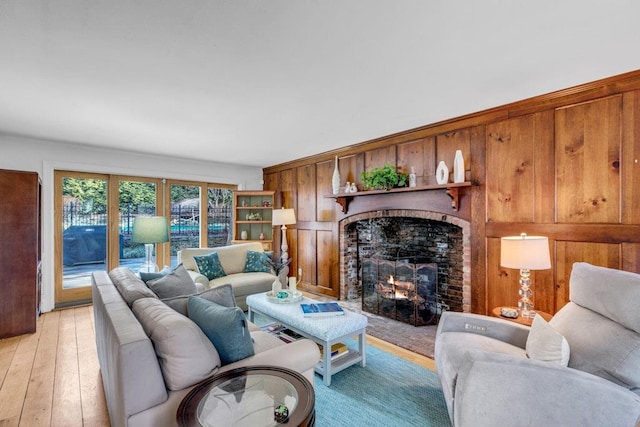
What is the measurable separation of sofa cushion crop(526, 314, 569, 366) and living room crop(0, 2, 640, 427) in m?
1.15

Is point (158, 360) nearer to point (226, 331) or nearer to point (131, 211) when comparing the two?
point (226, 331)

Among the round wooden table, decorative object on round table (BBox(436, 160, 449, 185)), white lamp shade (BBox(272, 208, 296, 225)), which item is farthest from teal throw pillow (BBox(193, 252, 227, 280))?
decorative object on round table (BBox(436, 160, 449, 185))

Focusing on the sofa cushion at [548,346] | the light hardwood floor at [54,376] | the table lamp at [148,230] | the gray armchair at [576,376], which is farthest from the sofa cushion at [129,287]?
the sofa cushion at [548,346]

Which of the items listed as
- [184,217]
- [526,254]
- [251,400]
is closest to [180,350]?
[251,400]

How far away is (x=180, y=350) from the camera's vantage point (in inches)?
55.2

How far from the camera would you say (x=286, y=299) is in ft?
9.91

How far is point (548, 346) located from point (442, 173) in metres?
2.07

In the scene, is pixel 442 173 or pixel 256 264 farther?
pixel 256 264

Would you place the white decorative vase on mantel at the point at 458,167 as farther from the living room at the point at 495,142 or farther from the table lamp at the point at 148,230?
the table lamp at the point at 148,230

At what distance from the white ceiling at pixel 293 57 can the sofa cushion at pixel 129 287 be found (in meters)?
1.57

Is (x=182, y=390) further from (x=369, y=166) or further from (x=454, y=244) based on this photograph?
(x=369, y=166)

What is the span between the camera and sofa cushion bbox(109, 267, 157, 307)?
6.57 feet

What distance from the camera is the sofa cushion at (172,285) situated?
243 cm

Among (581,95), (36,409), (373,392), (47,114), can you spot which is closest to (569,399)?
(373,392)
